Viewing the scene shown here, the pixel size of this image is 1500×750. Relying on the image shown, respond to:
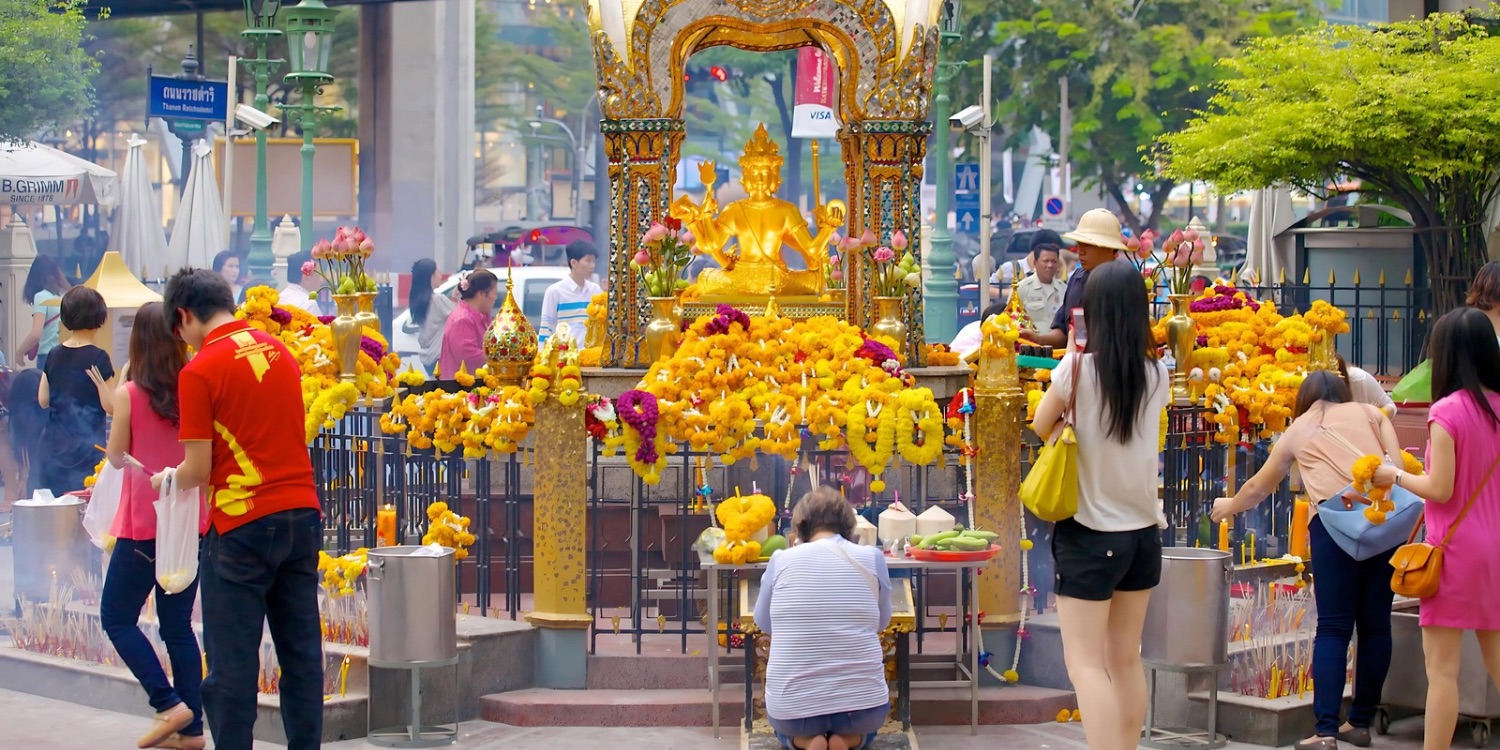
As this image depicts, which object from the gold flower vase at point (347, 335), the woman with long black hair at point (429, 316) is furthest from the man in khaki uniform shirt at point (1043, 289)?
the gold flower vase at point (347, 335)

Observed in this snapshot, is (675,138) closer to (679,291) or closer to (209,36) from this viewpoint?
(679,291)

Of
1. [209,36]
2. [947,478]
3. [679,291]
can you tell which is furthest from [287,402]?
[209,36]

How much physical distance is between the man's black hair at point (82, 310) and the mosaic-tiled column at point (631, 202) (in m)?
3.18

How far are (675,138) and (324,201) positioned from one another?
12.7 meters

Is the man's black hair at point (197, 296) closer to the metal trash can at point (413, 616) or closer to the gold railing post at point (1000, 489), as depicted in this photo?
the metal trash can at point (413, 616)

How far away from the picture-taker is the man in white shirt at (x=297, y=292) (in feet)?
44.7

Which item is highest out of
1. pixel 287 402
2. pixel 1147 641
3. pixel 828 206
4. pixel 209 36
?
pixel 209 36

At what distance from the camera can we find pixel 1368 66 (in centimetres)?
1722

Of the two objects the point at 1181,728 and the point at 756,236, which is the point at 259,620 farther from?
the point at 756,236

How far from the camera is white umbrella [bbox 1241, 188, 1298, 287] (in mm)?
20422

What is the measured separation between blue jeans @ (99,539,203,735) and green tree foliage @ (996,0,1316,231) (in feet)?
96.9

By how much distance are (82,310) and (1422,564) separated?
21.5 feet

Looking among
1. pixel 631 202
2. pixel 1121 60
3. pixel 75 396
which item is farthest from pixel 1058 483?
pixel 1121 60

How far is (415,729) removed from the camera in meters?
8.12
